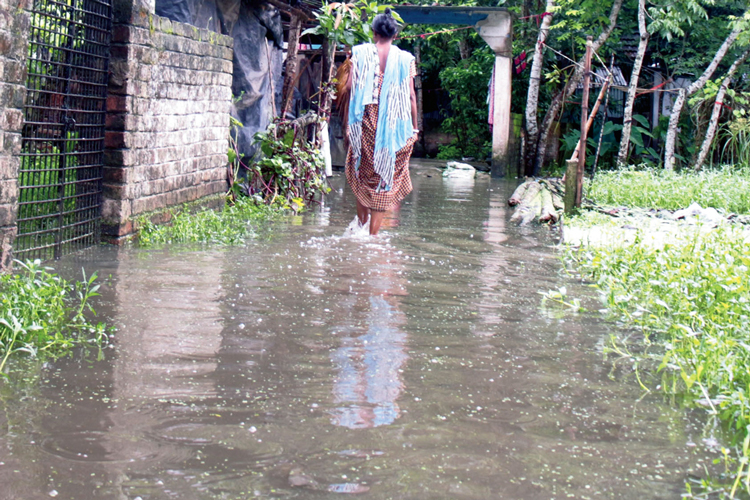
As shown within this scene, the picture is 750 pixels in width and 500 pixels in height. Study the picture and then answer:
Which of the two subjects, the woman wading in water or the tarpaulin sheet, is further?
the tarpaulin sheet

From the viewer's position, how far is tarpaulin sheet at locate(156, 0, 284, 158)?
976cm

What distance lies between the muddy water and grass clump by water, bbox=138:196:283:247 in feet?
3.53

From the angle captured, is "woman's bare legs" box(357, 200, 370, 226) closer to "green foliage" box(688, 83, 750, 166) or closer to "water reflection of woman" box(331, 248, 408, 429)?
"water reflection of woman" box(331, 248, 408, 429)

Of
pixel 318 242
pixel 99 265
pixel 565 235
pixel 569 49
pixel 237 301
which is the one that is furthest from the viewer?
pixel 569 49

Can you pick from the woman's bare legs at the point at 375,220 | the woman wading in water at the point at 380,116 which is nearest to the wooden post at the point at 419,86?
the woman's bare legs at the point at 375,220

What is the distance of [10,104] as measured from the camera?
15.0ft

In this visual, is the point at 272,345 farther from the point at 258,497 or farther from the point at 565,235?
the point at 565,235

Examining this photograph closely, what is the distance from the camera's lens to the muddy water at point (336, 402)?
8.08 feet

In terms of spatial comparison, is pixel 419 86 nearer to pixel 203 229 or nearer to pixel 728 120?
pixel 728 120

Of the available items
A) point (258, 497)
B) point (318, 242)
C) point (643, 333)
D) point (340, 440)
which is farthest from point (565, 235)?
point (258, 497)

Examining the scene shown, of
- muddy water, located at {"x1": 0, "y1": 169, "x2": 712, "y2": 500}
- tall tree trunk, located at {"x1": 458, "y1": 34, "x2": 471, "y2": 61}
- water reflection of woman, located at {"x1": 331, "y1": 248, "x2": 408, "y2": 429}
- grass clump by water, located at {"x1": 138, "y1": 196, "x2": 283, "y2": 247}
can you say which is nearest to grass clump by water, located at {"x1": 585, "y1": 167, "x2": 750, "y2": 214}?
grass clump by water, located at {"x1": 138, "y1": 196, "x2": 283, "y2": 247}

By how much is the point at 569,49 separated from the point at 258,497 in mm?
17326

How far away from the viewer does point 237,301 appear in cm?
468

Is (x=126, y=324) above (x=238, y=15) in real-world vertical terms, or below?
below
